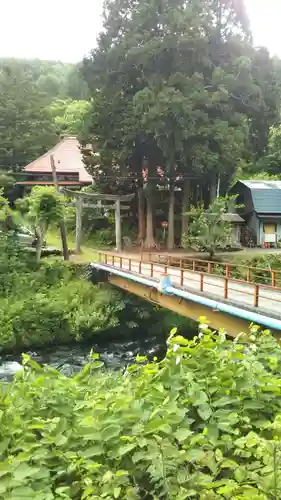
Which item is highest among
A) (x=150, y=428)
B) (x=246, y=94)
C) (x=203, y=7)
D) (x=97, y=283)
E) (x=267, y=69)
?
(x=203, y=7)

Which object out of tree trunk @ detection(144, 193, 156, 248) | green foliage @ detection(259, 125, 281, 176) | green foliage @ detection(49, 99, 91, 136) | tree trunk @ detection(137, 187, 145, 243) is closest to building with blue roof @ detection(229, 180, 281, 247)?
tree trunk @ detection(144, 193, 156, 248)

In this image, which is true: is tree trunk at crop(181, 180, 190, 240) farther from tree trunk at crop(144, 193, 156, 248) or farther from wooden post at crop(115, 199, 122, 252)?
wooden post at crop(115, 199, 122, 252)

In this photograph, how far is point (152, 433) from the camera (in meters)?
2.52

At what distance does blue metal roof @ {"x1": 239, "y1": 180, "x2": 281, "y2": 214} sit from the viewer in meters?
30.9

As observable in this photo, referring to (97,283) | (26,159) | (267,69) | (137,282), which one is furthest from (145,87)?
(26,159)

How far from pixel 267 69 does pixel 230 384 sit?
97.3 ft

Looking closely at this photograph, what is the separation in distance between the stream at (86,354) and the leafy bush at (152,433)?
1239 centimetres

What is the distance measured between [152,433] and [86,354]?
1505cm

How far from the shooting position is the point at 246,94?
27.3 meters

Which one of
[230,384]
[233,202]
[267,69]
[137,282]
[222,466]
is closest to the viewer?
[222,466]

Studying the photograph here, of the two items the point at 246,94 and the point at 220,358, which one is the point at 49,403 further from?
the point at 246,94

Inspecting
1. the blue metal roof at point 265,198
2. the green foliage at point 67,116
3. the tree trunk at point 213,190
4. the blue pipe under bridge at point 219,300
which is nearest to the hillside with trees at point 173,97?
the tree trunk at point 213,190

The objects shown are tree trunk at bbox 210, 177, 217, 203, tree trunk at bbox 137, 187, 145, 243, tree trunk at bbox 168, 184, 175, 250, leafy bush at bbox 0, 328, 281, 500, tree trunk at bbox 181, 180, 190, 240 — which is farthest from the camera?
tree trunk at bbox 210, 177, 217, 203

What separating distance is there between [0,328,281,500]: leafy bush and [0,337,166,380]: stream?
1239 cm
